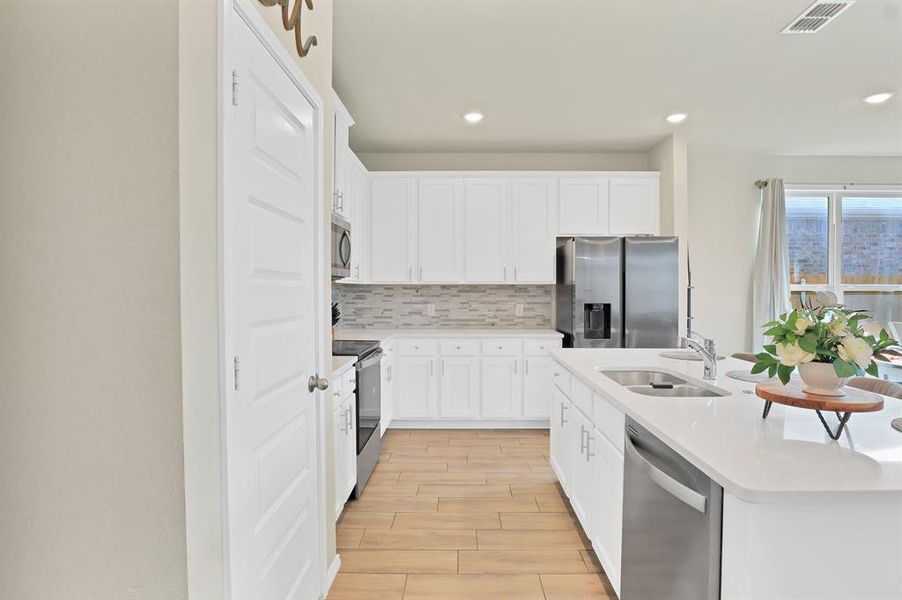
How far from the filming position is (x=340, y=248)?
3.04 m

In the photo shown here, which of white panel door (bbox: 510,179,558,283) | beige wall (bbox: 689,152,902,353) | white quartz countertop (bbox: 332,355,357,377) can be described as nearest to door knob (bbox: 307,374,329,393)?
white quartz countertop (bbox: 332,355,357,377)

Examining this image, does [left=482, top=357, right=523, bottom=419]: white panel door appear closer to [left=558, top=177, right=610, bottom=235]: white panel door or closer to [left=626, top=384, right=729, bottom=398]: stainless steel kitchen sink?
[left=558, top=177, right=610, bottom=235]: white panel door

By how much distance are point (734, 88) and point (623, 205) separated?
1390mm

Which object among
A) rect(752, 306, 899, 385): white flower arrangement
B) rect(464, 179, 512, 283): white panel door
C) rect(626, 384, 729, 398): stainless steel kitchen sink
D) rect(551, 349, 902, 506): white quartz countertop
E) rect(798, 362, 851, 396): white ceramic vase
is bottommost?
rect(626, 384, 729, 398): stainless steel kitchen sink

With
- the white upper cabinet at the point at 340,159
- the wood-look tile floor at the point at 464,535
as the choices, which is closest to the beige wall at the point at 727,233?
the wood-look tile floor at the point at 464,535

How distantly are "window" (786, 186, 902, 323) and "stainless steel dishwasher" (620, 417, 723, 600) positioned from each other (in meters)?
4.88

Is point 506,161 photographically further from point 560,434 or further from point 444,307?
point 560,434

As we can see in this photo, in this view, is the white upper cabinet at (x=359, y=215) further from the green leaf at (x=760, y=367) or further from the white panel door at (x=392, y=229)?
the green leaf at (x=760, y=367)

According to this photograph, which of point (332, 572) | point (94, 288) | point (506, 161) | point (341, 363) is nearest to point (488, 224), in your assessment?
point (506, 161)

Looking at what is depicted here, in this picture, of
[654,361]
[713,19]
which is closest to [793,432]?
[654,361]

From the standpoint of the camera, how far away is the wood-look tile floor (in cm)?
209

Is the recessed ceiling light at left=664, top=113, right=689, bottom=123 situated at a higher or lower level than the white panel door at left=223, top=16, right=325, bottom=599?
higher

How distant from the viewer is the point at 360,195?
4352 millimetres

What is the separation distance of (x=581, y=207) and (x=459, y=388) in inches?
80.8
